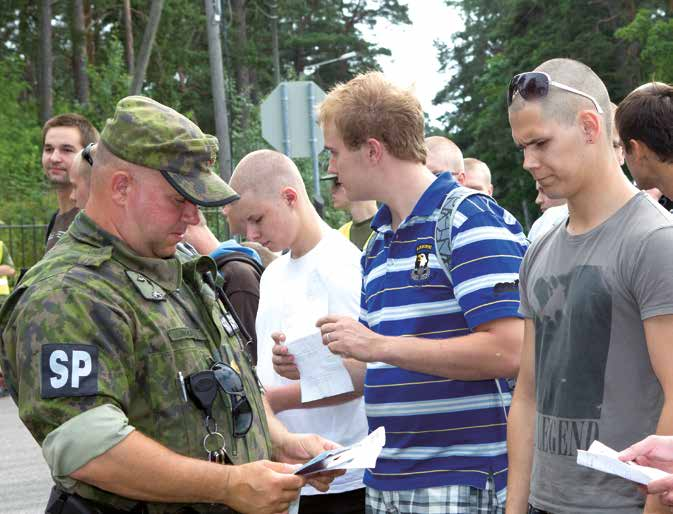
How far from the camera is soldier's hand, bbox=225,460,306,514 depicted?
2906 millimetres

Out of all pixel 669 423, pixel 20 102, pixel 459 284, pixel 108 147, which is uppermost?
pixel 20 102

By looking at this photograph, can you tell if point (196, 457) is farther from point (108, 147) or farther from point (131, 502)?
point (108, 147)

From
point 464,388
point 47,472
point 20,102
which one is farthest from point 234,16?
point 464,388

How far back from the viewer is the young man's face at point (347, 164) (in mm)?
3838

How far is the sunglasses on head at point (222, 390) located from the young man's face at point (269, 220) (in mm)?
1455

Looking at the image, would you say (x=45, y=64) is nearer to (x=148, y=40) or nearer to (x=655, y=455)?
(x=148, y=40)

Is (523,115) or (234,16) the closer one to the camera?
(523,115)

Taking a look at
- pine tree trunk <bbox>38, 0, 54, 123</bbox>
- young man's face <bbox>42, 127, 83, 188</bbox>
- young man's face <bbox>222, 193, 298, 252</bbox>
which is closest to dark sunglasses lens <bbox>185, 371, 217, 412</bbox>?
young man's face <bbox>222, 193, 298, 252</bbox>

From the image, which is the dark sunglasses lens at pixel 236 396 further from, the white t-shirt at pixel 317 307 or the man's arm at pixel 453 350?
the white t-shirt at pixel 317 307

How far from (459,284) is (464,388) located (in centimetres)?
39

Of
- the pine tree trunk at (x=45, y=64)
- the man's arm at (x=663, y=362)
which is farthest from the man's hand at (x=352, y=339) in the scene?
the pine tree trunk at (x=45, y=64)

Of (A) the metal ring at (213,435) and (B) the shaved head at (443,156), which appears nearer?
(A) the metal ring at (213,435)

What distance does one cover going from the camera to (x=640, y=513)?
286 centimetres

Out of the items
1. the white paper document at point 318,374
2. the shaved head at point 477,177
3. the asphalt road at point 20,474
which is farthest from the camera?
the shaved head at point 477,177
